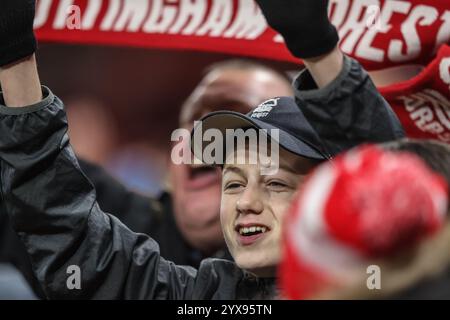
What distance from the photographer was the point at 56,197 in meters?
1.01

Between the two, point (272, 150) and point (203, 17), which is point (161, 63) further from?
point (272, 150)

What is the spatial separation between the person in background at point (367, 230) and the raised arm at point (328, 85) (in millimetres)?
361

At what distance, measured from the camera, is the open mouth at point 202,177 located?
1862 mm

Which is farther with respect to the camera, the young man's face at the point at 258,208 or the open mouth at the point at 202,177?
the open mouth at the point at 202,177

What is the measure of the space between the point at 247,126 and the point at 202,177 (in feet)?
2.62

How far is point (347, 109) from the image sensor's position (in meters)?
0.97

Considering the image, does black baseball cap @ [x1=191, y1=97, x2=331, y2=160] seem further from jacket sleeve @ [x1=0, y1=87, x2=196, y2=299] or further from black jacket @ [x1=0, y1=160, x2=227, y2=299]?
black jacket @ [x1=0, y1=160, x2=227, y2=299]

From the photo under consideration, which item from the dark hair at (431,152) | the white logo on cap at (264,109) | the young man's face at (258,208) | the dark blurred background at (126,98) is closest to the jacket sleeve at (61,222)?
the young man's face at (258,208)

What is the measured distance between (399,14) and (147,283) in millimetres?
537

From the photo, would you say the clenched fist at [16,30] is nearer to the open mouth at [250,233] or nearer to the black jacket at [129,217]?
the open mouth at [250,233]

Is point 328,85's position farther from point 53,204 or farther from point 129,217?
point 129,217

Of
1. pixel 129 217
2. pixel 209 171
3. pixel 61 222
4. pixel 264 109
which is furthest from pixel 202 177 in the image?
pixel 61 222

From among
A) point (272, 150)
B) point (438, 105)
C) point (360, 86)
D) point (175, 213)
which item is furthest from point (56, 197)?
point (175, 213)

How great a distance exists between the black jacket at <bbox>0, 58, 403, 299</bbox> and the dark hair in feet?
0.61
